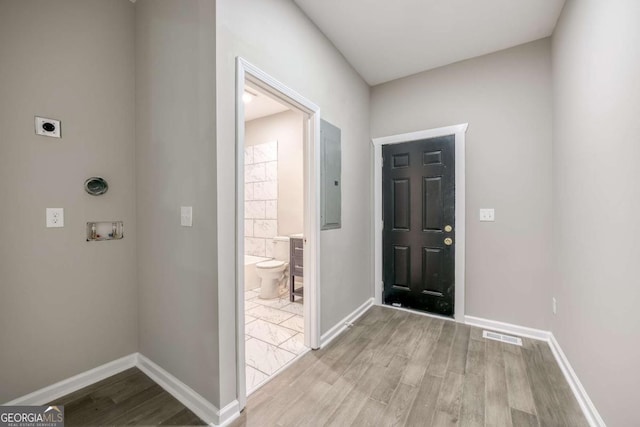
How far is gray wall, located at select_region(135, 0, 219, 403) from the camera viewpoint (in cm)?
152

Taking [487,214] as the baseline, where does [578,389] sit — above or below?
below

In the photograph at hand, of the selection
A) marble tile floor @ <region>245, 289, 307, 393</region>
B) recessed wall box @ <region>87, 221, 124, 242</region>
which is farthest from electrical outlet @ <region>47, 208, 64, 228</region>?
marble tile floor @ <region>245, 289, 307, 393</region>

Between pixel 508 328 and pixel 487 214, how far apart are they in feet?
3.80

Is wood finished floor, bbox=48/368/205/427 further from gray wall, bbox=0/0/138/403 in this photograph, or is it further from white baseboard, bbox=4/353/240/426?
gray wall, bbox=0/0/138/403

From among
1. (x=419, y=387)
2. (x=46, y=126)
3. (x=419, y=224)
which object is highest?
(x=46, y=126)

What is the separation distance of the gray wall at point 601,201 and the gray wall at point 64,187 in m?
3.02

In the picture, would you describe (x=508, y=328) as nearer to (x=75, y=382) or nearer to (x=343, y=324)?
(x=343, y=324)

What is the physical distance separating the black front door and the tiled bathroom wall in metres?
1.87

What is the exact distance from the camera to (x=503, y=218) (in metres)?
2.66

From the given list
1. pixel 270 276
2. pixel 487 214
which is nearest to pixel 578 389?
pixel 487 214

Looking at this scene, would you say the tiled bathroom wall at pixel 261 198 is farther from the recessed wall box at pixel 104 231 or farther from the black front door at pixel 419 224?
the recessed wall box at pixel 104 231

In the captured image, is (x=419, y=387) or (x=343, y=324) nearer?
(x=419, y=387)

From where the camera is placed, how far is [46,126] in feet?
5.49

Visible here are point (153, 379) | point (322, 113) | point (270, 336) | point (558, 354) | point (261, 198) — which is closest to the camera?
point (153, 379)
